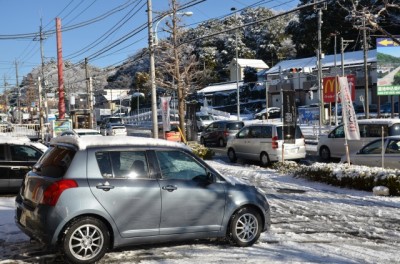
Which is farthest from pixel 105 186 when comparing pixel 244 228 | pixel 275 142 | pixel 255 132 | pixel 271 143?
pixel 255 132

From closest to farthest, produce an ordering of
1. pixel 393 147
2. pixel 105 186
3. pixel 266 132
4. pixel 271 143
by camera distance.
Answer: pixel 105 186 → pixel 393 147 → pixel 271 143 → pixel 266 132

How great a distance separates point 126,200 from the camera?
5.77m

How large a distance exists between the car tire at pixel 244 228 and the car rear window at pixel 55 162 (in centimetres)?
237

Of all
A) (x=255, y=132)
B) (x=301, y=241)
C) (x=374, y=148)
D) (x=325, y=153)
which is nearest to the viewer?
(x=301, y=241)

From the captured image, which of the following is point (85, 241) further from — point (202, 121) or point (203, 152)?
point (202, 121)

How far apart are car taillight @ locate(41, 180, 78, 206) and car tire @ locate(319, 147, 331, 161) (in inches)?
614

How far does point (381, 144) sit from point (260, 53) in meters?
71.4

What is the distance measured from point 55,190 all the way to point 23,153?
6.71m

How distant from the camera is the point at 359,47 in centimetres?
6675

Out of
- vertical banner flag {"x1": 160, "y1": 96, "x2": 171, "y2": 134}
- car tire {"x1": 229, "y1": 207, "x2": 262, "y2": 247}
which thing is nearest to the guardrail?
vertical banner flag {"x1": 160, "y1": 96, "x2": 171, "y2": 134}

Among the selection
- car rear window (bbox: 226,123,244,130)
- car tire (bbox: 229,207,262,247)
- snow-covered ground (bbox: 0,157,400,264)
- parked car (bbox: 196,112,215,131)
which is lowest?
snow-covered ground (bbox: 0,157,400,264)

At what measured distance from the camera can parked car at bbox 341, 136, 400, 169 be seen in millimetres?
12953

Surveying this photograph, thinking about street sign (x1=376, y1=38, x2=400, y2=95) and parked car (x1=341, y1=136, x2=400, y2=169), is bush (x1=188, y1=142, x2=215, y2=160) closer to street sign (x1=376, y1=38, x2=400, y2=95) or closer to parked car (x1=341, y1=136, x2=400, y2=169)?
parked car (x1=341, y1=136, x2=400, y2=169)

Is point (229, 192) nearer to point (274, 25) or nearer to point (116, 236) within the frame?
point (116, 236)
